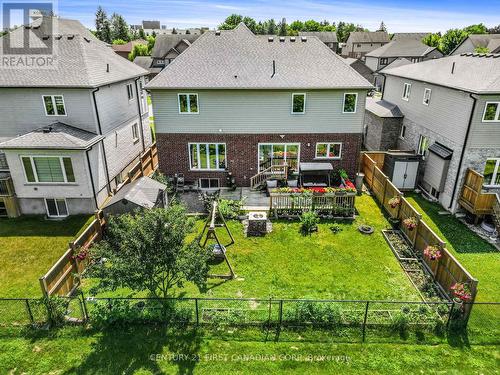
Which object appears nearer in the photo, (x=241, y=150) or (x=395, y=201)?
(x=395, y=201)

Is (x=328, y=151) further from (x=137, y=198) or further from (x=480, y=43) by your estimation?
(x=480, y=43)

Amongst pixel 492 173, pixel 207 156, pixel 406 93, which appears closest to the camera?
pixel 492 173

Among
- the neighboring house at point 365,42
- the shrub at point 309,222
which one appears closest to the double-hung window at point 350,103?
the shrub at point 309,222

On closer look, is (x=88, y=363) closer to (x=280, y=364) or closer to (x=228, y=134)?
(x=280, y=364)

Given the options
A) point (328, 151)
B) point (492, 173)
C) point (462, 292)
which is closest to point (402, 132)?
point (328, 151)

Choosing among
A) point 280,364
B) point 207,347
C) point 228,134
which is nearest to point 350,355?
point 280,364

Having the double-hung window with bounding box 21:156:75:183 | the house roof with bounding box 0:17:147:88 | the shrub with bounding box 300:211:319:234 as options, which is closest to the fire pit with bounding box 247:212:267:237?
the shrub with bounding box 300:211:319:234
